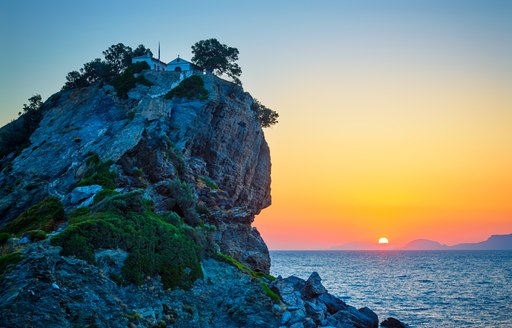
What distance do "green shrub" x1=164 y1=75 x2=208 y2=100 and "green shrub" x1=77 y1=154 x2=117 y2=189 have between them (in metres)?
27.6

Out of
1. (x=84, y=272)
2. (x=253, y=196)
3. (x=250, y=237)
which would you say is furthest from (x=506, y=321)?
(x=84, y=272)

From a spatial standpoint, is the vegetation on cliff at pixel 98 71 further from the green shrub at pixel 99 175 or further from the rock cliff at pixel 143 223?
the green shrub at pixel 99 175

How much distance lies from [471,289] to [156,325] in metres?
79.1

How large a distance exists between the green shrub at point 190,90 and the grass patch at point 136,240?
3561cm

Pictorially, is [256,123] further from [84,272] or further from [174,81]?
[84,272]

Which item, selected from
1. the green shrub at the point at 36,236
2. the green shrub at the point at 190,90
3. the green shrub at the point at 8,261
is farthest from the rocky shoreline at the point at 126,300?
the green shrub at the point at 190,90

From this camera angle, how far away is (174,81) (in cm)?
7575

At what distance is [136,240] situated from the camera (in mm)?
29844

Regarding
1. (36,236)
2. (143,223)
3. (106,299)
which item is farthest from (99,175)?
(106,299)

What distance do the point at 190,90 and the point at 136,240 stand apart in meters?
44.0

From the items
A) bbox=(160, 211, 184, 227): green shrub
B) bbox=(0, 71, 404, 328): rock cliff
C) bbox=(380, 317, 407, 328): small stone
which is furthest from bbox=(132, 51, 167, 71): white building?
bbox=(380, 317, 407, 328): small stone

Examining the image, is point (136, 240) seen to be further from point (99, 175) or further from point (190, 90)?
point (190, 90)

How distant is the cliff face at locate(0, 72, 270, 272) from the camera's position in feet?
147

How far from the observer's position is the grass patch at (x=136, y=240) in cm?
2666
